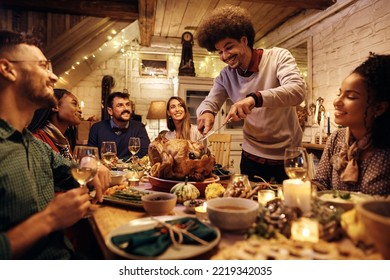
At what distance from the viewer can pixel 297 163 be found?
937 millimetres

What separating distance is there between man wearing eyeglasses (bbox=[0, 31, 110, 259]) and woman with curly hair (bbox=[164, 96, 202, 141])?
6.50 feet

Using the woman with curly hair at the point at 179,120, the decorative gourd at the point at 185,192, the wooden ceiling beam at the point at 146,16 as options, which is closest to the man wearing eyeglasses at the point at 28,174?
the decorative gourd at the point at 185,192

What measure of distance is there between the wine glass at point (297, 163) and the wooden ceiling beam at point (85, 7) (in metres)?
3.04

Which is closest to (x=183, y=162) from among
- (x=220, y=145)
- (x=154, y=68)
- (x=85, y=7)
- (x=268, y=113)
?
(x=268, y=113)

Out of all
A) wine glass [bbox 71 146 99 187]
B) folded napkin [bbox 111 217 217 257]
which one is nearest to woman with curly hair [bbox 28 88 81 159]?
wine glass [bbox 71 146 99 187]

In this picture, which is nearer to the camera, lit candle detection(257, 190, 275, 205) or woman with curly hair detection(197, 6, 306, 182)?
lit candle detection(257, 190, 275, 205)

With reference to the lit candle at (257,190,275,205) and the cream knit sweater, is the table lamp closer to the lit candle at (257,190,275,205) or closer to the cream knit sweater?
the cream knit sweater

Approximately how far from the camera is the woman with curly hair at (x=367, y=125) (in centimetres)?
103

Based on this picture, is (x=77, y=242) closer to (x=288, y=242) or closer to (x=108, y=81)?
(x=288, y=242)

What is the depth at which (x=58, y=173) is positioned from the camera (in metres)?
1.09

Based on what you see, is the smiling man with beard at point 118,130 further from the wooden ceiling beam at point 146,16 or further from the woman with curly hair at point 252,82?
the woman with curly hair at point 252,82

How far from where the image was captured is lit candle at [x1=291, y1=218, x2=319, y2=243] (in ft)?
2.21

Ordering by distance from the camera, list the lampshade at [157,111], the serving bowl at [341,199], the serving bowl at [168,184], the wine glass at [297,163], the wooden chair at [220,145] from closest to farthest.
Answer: the serving bowl at [341,199] < the wine glass at [297,163] < the serving bowl at [168,184] < the wooden chair at [220,145] < the lampshade at [157,111]

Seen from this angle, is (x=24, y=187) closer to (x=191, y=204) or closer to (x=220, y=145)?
(x=191, y=204)
